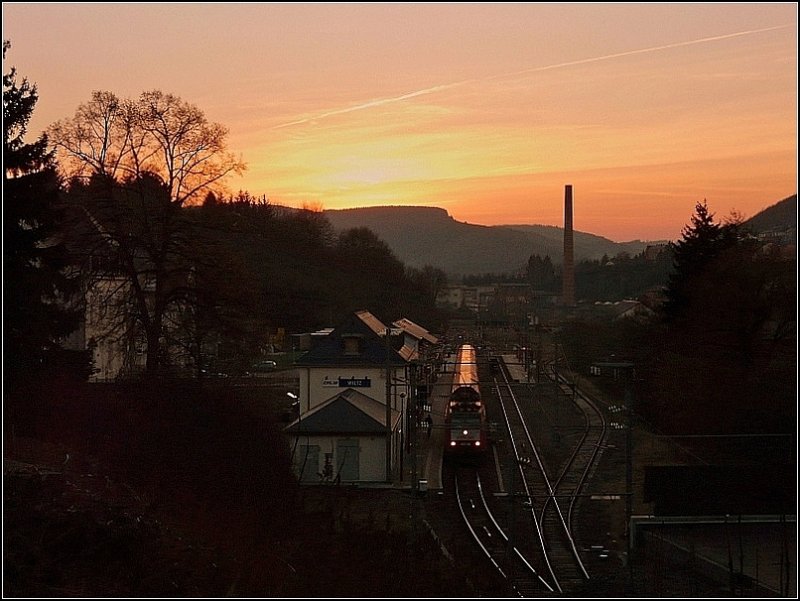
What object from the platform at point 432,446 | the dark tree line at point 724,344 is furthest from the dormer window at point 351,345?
the dark tree line at point 724,344

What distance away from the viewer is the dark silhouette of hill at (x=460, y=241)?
2227 centimetres

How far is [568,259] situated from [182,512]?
1492 centimetres

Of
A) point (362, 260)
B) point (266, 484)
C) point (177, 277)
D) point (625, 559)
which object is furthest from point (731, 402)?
point (362, 260)

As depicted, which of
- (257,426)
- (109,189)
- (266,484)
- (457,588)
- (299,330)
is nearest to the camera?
(457,588)

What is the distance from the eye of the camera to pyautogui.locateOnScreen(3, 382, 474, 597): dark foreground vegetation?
6359mm

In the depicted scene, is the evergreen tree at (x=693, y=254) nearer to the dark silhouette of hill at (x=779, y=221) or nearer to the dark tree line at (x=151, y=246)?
the dark silhouette of hill at (x=779, y=221)

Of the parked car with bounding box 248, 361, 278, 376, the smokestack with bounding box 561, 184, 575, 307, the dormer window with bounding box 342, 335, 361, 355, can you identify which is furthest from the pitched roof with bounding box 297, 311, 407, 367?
the smokestack with bounding box 561, 184, 575, 307

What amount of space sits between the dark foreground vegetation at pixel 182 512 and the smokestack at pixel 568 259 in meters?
6.64

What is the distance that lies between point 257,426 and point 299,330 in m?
5.92

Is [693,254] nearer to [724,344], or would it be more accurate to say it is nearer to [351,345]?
[724,344]

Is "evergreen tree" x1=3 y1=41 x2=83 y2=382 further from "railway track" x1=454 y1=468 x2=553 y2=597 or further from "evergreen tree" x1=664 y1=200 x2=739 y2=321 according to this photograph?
"evergreen tree" x1=664 y1=200 x2=739 y2=321

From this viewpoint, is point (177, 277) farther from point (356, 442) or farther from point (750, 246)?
point (750, 246)

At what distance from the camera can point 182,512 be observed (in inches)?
335

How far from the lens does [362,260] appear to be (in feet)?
65.8
